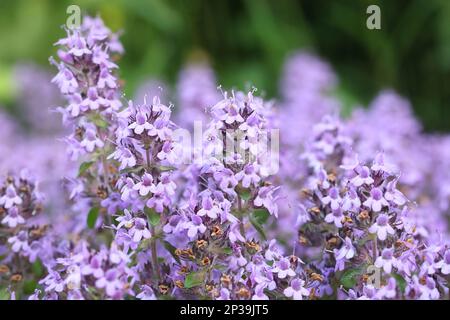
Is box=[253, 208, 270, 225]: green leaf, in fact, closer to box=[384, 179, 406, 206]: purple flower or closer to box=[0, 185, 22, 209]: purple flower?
box=[384, 179, 406, 206]: purple flower

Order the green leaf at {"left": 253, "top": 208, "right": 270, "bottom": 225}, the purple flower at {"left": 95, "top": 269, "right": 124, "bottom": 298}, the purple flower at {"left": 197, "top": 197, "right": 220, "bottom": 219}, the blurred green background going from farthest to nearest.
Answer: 1. the blurred green background
2. the green leaf at {"left": 253, "top": 208, "right": 270, "bottom": 225}
3. the purple flower at {"left": 197, "top": 197, "right": 220, "bottom": 219}
4. the purple flower at {"left": 95, "top": 269, "right": 124, "bottom": 298}

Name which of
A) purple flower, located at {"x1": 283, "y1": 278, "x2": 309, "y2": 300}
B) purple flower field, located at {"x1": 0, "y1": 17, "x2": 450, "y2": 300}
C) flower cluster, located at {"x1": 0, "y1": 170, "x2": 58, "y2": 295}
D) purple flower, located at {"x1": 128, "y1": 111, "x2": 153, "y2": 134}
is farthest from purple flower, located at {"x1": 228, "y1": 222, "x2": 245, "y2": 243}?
flower cluster, located at {"x1": 0, "y1": 170, "x2": 58, "y2": 295}

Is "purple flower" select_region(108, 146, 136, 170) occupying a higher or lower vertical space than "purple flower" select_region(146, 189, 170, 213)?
higher

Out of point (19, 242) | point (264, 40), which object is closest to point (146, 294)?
point (19, 242)

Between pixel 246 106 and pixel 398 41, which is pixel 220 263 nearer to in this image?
pixel 246 106

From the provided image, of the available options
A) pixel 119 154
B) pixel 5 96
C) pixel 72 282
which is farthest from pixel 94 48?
pixel 5 96

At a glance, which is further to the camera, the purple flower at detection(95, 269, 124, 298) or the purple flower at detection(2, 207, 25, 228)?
the purple flower at detection(2, 207, 25, 228)

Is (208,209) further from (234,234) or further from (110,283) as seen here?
(110,283)
